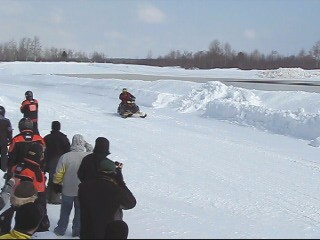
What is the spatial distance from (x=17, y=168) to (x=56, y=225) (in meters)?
1.10

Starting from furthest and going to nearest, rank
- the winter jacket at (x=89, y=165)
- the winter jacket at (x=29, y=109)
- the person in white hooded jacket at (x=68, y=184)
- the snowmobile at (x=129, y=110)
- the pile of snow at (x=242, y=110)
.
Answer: the snowmobile at (x=129, y=110), the pile of snow at (x=242, y=110), the winter jacket at (x=29, y=109), the person in white hooded jacket at (x=68, y=184), the winter jacket at (x=89, y=165)

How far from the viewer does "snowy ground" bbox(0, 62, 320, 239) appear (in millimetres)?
7059

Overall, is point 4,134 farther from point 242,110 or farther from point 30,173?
point 242,110

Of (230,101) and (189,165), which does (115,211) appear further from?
(230,101)

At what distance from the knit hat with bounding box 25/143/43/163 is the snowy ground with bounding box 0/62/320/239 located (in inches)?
41.0

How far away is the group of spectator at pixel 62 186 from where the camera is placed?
4.22 metres

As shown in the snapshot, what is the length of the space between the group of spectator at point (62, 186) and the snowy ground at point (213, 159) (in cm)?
54

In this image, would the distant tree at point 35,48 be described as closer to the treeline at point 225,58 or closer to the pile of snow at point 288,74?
the treeline at point 225,58

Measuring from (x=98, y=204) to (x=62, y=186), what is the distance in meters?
1.88

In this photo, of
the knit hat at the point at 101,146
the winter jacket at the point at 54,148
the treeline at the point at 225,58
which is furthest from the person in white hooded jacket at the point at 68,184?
the treeline at the point at 225,58

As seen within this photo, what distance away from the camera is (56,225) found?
6926mm

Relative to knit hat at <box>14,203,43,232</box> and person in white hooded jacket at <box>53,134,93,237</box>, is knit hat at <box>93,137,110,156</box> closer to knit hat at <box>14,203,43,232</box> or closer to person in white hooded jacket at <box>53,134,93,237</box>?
person in white hooded jacket at <box>53,134,93,237</box>

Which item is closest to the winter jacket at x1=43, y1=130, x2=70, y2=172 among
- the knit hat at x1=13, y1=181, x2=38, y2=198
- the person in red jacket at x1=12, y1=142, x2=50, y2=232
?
the person in red jacket at x1=12, y1=142, x2=50, y2=232

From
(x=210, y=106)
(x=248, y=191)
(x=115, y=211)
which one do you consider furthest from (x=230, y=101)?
(x=115, y=211)
